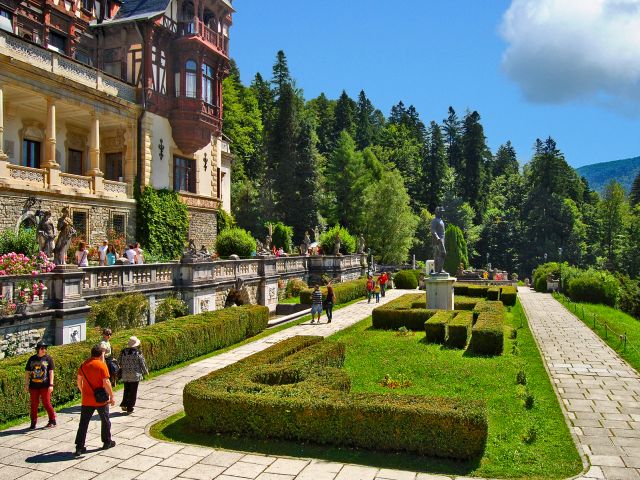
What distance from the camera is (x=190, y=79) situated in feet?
102

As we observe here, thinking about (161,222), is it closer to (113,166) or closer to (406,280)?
(113,166)

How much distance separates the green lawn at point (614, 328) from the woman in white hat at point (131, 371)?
507 inches

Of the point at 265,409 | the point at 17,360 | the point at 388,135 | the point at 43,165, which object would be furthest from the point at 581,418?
the point at 388,135

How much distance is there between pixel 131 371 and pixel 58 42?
957 inches

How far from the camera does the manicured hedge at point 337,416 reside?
8367mm

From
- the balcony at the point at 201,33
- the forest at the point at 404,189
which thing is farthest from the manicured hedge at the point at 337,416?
the forest at the point at 404,189

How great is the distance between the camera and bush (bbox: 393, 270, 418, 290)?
135 ft

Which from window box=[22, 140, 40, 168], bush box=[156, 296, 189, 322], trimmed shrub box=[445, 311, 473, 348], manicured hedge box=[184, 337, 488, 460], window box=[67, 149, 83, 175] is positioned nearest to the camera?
manicured hedge box=[184, 337, 488, 460]

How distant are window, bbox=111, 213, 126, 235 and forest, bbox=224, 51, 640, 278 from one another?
30577mm

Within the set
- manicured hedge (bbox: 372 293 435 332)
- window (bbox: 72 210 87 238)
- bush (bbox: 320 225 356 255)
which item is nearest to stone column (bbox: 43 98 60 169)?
window (bbox: 72 210 87 238)

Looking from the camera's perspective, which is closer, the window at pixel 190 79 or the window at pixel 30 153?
the window at pixel 30 153

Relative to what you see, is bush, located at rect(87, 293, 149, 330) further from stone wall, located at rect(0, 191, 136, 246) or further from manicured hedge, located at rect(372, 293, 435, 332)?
manicured hedge, located at rect(372, 293, 435, 332)

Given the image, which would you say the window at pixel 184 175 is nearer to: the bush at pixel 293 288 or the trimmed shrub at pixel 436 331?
the bush at pixel 293 288

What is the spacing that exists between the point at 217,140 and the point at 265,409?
28695 millimetres
